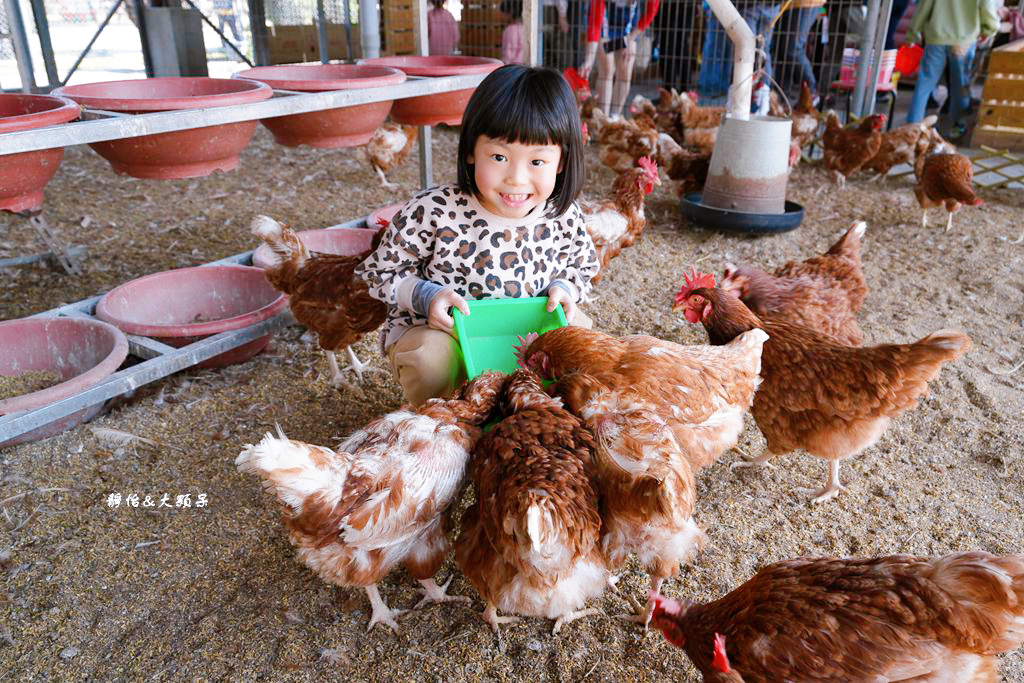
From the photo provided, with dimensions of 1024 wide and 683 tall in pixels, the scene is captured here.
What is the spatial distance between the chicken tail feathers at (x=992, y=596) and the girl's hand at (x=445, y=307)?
120 centimetres

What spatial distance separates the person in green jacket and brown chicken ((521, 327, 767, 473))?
A: 18.2 feet

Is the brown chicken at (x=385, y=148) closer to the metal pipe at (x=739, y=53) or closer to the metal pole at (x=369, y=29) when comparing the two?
the metal pole at (x=369, y=29)

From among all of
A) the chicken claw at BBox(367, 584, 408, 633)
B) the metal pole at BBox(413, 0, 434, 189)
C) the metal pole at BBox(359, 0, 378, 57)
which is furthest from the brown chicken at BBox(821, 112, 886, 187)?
the chicken claw at BBox(367, 584, 408, 633)

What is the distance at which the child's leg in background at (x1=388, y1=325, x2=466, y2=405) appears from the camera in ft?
6.07

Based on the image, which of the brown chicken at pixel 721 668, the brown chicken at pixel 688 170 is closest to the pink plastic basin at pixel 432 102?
the brown chicken at pixel 688 170

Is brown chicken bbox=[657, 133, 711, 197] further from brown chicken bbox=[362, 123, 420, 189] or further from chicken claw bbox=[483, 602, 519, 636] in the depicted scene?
chicken claw bbox=[483, 602, 519, 636]

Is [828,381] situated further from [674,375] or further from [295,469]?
[295,469]

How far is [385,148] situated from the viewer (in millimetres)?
4957

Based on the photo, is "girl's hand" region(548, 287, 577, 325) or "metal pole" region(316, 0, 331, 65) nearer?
"girl's hand" region(548, 287, 577, 325)

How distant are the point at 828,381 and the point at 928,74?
5.56 metres

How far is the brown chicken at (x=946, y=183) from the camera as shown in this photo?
411 cm

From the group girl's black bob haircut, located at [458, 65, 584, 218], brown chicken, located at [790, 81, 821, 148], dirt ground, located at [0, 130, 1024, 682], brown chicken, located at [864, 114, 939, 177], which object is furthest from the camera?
brown chicken, located at [790, 81, 821, 148]

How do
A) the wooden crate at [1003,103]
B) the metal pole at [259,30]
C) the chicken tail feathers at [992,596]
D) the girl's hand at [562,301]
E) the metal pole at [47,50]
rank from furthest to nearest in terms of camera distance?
the metal pole at [259,30]
the metal pole at [47,50]
the wooden crate at [1003,103]
the girl's hand at [562,301]
the chicken tail feathers at [992,596]

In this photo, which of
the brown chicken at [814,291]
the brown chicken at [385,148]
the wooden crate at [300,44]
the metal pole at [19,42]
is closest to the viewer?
the brown chicken at [814,291]
